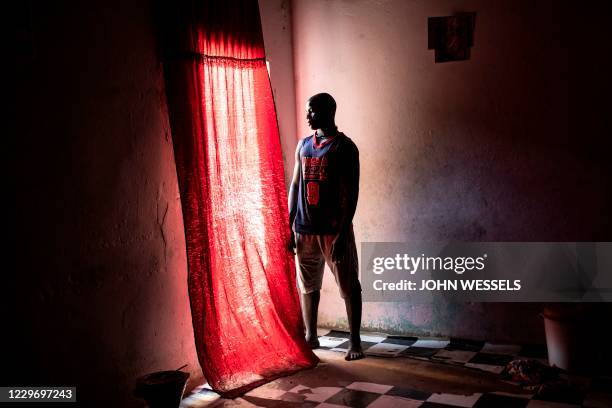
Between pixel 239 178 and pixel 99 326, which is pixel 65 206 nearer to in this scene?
pixel 99 326

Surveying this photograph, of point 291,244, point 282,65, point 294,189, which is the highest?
point 282,65

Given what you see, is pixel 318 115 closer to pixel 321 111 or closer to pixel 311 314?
pixel 321 111

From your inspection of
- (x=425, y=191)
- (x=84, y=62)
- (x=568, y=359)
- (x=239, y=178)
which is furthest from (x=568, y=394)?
(x=84, y=62)

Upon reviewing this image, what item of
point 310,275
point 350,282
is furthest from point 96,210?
point 350,282

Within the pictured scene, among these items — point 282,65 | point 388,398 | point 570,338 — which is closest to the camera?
point 388,398

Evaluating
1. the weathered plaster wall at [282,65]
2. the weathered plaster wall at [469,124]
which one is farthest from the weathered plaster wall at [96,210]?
the weathered plaster wall at [469,124]

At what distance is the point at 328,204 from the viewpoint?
4.04 m

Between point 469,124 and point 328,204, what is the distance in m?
1.25

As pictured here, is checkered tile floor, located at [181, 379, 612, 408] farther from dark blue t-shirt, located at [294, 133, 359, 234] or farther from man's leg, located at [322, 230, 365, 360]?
dark blue t-shirt, located at [294, 133, 359, 234]

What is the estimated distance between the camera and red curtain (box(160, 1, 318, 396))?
3.46 m

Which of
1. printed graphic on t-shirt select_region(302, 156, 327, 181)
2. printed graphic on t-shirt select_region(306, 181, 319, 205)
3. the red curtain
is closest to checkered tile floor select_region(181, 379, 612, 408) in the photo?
the red curtain

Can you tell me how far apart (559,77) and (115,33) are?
2.89 meters

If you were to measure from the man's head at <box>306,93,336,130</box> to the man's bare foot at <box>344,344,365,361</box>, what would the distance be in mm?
1566

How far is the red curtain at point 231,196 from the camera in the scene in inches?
136
